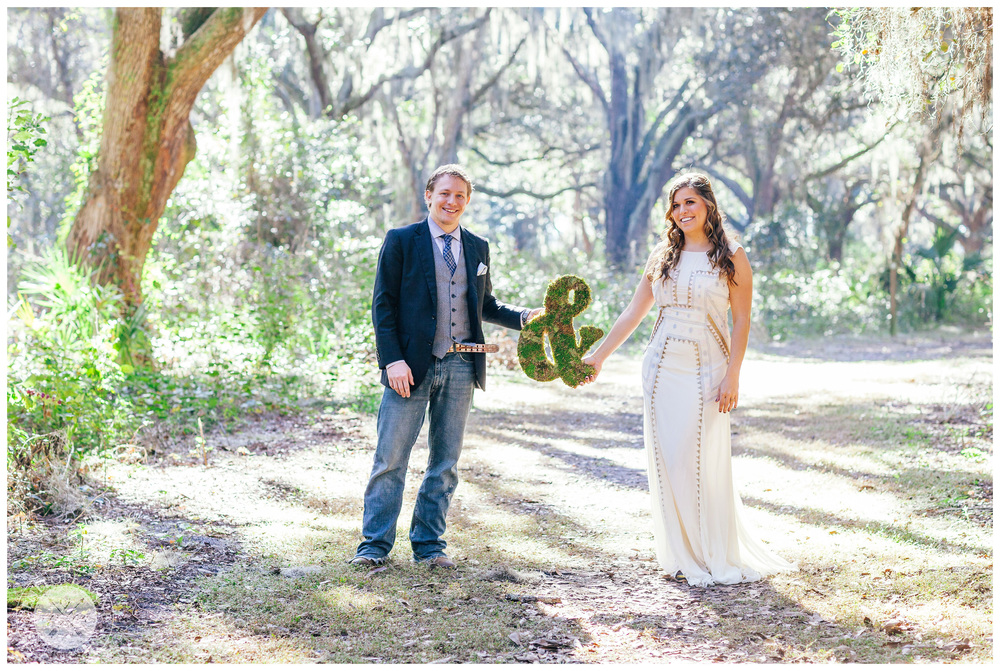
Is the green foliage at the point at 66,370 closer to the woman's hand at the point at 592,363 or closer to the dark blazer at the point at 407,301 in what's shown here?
the dark blazer at the point at 407,301

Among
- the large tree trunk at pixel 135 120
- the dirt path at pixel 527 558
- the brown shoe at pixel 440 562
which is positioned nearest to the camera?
the dirt path at pixel 527 558

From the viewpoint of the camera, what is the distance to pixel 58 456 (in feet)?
16.9

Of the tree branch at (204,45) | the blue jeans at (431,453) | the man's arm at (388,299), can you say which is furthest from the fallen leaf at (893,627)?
the tree branch at (204,45)

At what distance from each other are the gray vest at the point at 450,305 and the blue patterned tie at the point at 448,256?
0.05 ft

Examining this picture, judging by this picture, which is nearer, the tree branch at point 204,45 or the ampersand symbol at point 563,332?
the ampersand symbol at point 563,332

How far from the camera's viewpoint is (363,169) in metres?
14.1

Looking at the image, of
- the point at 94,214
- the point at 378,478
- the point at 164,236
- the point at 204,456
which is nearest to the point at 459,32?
the point at 164,236

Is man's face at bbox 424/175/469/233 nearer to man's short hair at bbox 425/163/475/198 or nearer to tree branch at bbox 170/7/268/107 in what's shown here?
man's short hair at bbox 425/163/475/198

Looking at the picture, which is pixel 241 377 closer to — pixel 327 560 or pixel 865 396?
pixel 327 560

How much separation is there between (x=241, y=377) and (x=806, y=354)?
31.3 feet

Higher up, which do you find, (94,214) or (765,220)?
(765,220)

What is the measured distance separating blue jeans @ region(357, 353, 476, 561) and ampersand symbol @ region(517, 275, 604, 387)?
433 millimetres

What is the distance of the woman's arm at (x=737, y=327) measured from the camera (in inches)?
151

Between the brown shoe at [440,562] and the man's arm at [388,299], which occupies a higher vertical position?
the man's arm at [388,299]
